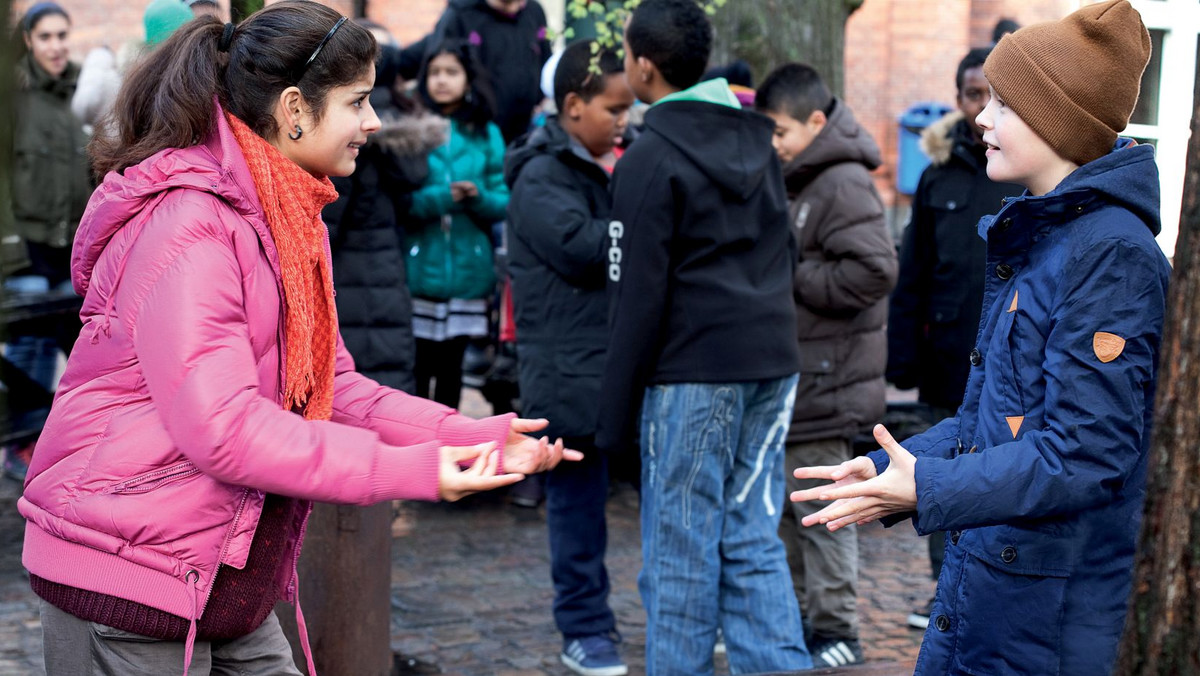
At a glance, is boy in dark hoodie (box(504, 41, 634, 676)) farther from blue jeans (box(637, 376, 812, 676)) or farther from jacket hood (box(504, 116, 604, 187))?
blue jeans (box(637, 376, 812, 676))

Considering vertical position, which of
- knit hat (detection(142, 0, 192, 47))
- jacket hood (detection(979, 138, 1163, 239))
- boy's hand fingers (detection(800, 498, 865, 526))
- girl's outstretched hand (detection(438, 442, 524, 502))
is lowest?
boy's hand fingers (detection(800, 498, 865, 526))

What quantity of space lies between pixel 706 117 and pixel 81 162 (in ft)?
16.6

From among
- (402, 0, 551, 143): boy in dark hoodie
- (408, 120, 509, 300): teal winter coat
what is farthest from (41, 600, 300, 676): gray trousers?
(402, 0, 551, 143): boy in dark hoodie

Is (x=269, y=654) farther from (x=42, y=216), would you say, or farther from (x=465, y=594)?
(x=42, y=216)

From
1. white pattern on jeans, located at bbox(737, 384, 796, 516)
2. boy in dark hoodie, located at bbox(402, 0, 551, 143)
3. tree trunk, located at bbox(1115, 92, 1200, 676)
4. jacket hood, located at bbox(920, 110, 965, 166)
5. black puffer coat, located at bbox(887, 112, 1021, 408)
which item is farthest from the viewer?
boy in dark hoodie, located at bbox(402, 0, 551, 143)

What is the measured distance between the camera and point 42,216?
25.1ft

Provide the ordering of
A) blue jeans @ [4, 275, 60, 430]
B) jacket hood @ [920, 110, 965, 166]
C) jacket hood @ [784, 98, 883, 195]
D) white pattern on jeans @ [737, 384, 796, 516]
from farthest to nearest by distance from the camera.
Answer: blue jeans @ [4, 275, 60, 430] < jacket hood @ [920, 110, 965, 166] < jacket hood @ [784, 98, 883, 195] < white pattern on jeans @ [737, 384, 796, 516]

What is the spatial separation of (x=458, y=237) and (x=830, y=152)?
2337 mm

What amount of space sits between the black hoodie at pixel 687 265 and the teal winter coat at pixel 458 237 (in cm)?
253

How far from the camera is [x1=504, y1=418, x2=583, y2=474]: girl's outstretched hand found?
9.14 feet

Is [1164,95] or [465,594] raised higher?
[1164,95]

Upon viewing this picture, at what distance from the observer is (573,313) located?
4852 mm

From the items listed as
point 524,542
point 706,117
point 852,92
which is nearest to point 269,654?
point 706,117

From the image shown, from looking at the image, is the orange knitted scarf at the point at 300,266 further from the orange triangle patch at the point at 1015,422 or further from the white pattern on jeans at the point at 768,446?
the white pattern on jeans at the point at 768,446
